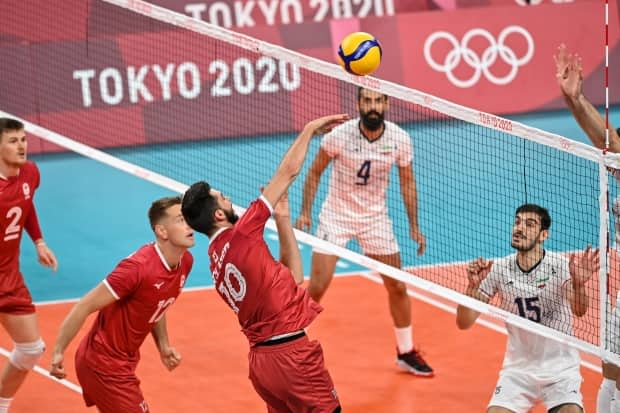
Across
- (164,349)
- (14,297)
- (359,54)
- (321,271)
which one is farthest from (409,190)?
(14,297)

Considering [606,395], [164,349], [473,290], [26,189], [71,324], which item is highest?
[26,189]

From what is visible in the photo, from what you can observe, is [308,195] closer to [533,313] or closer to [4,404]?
[533,313]

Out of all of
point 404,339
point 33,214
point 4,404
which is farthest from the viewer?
point 404,339

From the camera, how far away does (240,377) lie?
12.4 m

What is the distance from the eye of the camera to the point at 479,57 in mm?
22969

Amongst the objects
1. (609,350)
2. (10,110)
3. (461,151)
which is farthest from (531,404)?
(10,110)

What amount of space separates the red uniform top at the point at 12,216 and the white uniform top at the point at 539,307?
4201mm

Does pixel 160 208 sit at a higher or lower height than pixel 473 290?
higher

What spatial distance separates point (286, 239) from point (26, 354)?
121 inches

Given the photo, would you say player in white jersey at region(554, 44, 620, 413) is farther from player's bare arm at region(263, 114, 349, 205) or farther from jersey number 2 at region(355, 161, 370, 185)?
jersey number 2 at region(355, 161, 370, 185)

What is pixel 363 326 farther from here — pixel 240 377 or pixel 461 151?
pixel 461 151

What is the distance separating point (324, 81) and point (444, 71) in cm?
250

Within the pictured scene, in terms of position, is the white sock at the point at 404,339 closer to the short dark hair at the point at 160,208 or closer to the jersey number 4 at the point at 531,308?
the jersey number 4 at the point at 531,308

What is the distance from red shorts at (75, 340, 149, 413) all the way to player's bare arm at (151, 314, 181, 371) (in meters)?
0.50
